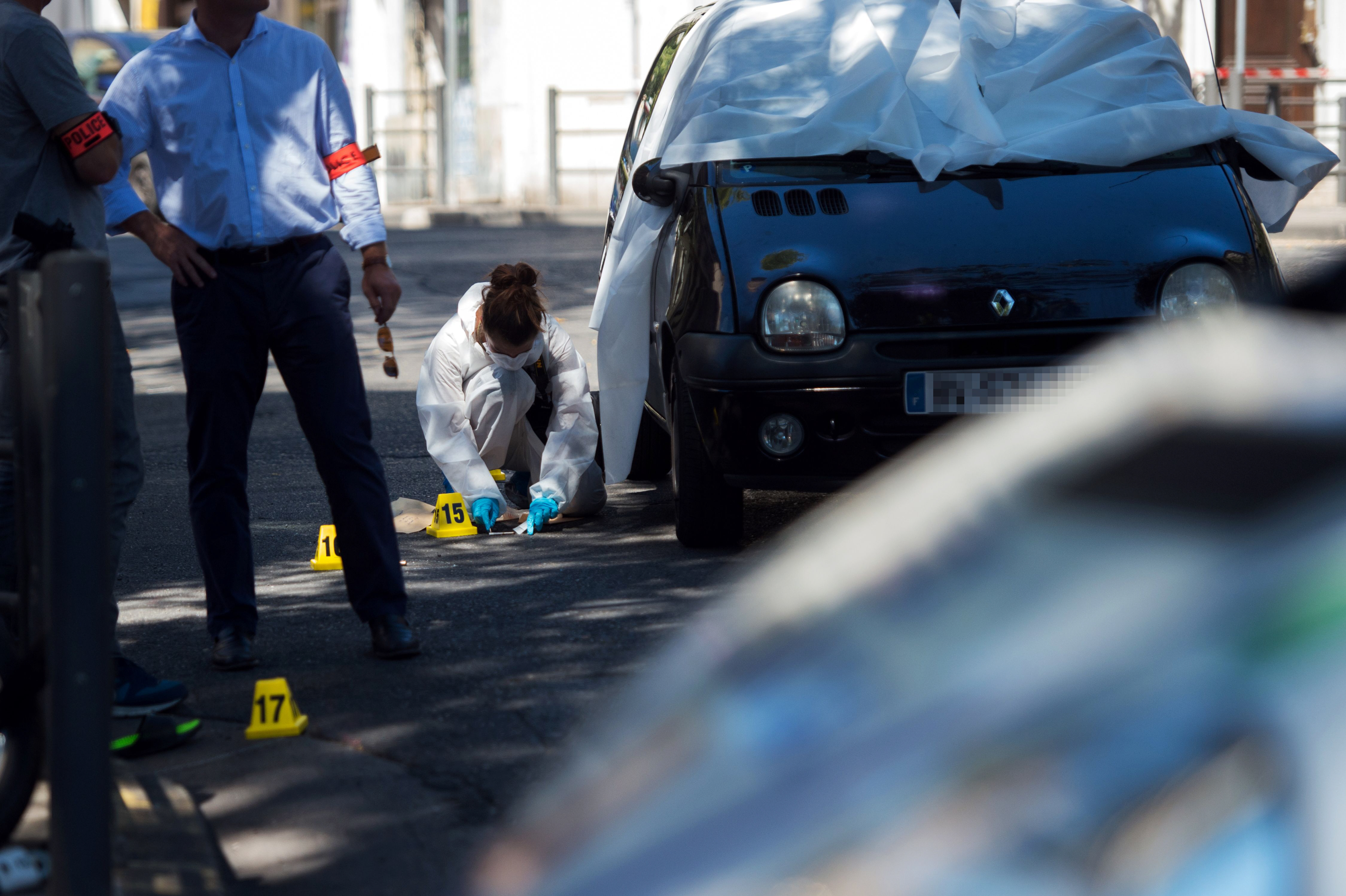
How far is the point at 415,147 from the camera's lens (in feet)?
88.0

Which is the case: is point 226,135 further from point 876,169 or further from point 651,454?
point 651,454

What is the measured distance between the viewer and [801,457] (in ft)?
15.2

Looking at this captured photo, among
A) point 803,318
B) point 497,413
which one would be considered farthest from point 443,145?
point 803,318

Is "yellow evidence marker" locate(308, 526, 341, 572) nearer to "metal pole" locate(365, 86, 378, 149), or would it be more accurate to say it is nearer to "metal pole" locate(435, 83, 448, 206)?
"metal pole" locate(365, 86, 378, 149)

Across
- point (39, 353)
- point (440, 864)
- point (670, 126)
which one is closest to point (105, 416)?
point (39, 353)

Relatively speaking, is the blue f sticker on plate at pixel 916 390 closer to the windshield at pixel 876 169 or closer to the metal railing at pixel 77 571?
the windshield at pixel 876 169

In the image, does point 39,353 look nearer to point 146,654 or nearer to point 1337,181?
point 146,654

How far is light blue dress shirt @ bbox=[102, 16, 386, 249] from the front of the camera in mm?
3988

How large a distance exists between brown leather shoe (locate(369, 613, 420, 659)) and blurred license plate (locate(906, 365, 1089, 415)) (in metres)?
1.63

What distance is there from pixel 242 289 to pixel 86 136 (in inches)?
25.7

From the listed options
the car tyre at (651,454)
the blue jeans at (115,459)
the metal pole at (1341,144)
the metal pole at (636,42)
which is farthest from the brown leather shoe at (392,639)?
the metal pole at (636,42)

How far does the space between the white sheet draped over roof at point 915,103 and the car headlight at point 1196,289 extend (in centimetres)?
53

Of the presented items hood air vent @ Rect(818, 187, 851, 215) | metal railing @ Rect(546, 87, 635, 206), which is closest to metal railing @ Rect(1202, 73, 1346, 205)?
metal railing @ Rect(546, 87, 635, 206)

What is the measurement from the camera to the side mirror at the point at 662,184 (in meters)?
5.25
